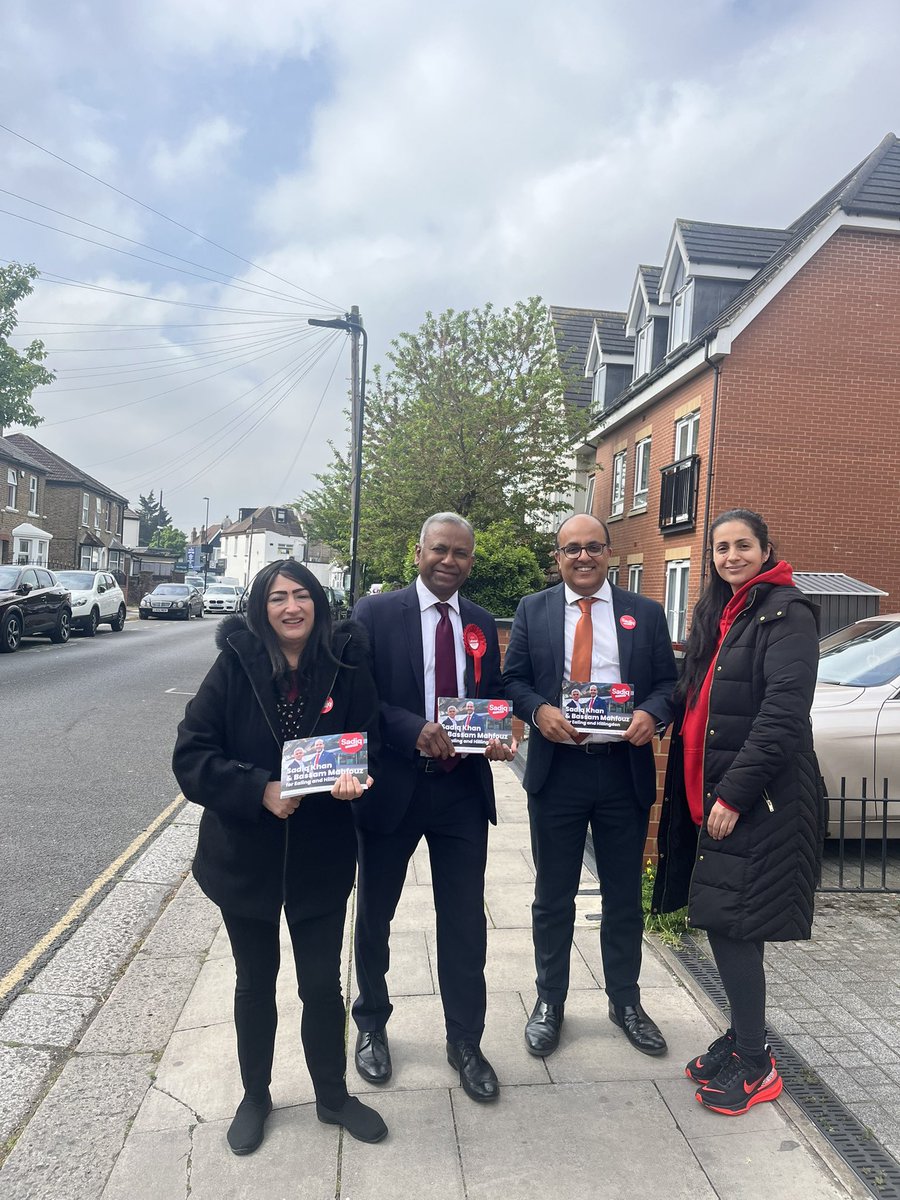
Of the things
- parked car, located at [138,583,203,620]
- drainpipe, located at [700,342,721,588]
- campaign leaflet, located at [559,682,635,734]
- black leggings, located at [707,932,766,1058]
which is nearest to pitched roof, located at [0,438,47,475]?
parked car, located at [138,583,203,620]

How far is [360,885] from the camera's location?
3244mm

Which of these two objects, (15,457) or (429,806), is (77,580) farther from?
(429,806)

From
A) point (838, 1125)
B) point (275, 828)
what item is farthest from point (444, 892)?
point (838, 1125)

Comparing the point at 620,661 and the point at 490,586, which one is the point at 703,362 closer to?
the point at 490,586

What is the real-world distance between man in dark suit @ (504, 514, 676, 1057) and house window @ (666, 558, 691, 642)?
1308 cm

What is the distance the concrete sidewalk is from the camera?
2.51m

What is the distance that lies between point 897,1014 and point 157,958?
3365 millimetres

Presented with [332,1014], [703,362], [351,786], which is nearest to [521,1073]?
[332,1014]

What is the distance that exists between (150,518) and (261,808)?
129 m

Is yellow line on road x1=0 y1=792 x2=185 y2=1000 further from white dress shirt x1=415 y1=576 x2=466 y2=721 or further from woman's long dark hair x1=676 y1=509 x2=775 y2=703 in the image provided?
woman's long dark hair x1=676 y1=509 x2=775 y2=703

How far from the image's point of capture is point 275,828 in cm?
266

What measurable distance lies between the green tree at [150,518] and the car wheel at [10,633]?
351ft

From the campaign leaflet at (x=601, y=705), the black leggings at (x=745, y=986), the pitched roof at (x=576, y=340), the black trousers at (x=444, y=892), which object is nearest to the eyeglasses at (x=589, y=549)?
the campaign leaflet at (x=601, y=705)

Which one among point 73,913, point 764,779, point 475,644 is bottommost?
point 73,913
